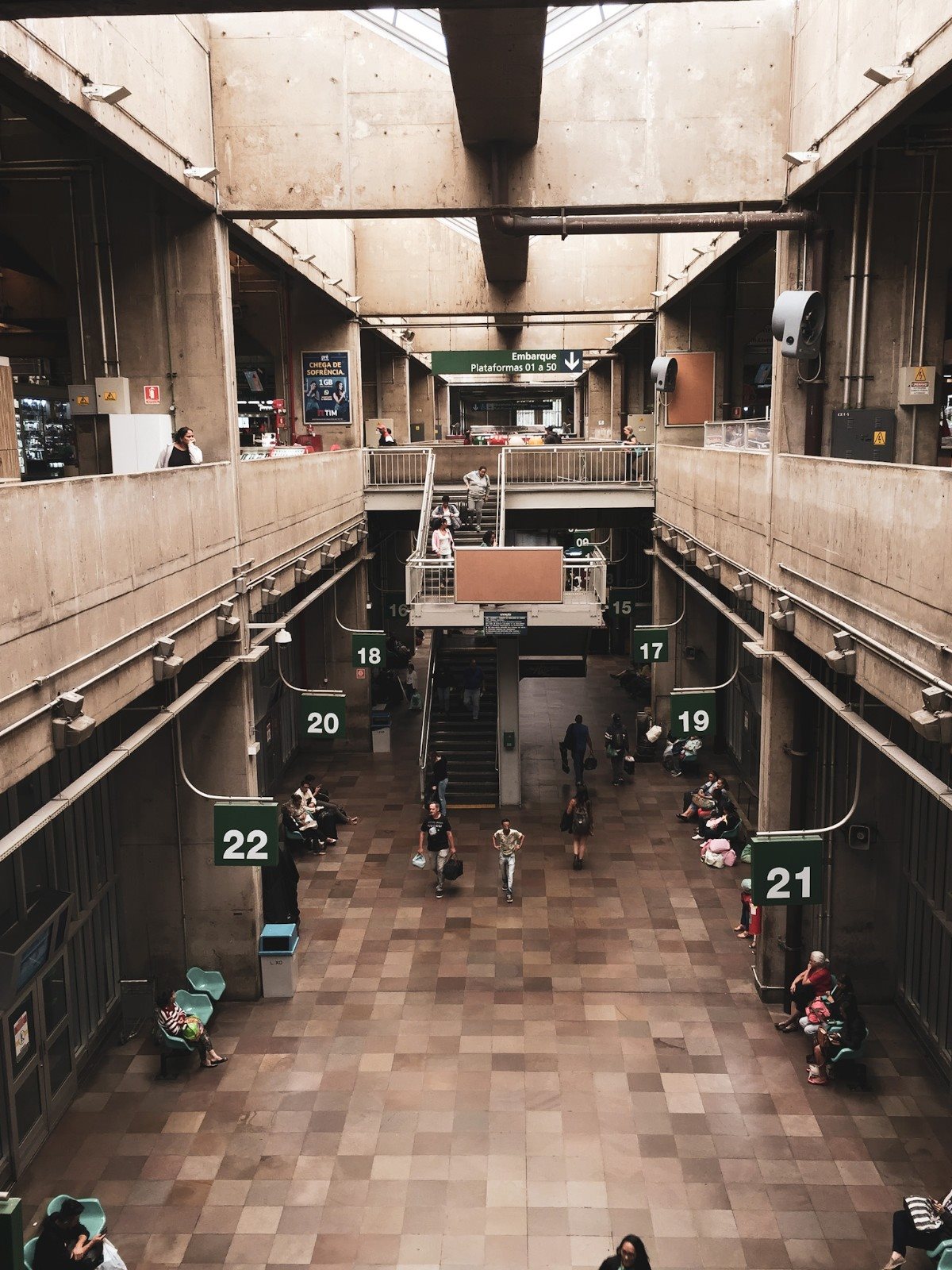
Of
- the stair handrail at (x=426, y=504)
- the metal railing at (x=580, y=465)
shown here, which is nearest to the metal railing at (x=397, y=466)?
the stair handrail at (x=426, y=504)

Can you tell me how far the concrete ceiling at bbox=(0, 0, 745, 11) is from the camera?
3.54 metres

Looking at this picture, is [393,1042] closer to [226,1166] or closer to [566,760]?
[226,1166]

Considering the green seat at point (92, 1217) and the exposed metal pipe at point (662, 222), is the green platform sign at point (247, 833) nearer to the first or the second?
the green seat at point (92, 1217)

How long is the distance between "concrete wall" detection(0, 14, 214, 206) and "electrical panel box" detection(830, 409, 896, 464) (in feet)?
22.5

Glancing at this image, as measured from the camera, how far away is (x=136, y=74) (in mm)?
8992

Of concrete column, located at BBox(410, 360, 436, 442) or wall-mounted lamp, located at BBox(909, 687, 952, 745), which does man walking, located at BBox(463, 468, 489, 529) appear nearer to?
concrete column, located at BBox(410, 360, 436, 442)

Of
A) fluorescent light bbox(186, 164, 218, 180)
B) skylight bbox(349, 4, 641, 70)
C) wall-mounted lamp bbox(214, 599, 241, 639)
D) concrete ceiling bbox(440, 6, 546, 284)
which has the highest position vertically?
skylight bbox(349, 4, 641, 70)

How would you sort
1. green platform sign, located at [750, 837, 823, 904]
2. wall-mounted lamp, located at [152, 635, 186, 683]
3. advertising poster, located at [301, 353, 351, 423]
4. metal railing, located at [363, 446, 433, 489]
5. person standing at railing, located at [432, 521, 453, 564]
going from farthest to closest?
metal railing, located at [363, 446, 433, 489], advertising poster, located at [301, 353, 351, 423], person standing at railing, located at [432, 521, 453, 564], green platform sign, located at [750, 837, 823, 904], wall-mounted lamp, located at [152, 635, 186, 683]

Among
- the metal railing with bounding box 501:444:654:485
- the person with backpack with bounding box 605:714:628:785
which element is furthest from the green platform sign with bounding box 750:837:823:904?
the metal railing with bounding box 501:444:654:485

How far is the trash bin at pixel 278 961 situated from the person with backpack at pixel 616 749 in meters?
8.97

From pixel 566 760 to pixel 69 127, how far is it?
13732 millimetres

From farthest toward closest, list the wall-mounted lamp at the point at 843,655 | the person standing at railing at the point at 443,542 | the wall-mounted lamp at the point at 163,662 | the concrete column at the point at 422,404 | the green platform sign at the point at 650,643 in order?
the concrete column at the point at 422,404, the person standing at railing at the point at 443,542, the green platform sign at the point at 650,643, the wall-mounted lamp at the point at 163,662, the wall-mounted lamp at the point at 843,655

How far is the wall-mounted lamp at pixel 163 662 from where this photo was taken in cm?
886

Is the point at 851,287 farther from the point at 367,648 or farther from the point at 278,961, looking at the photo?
the point at 367,648
